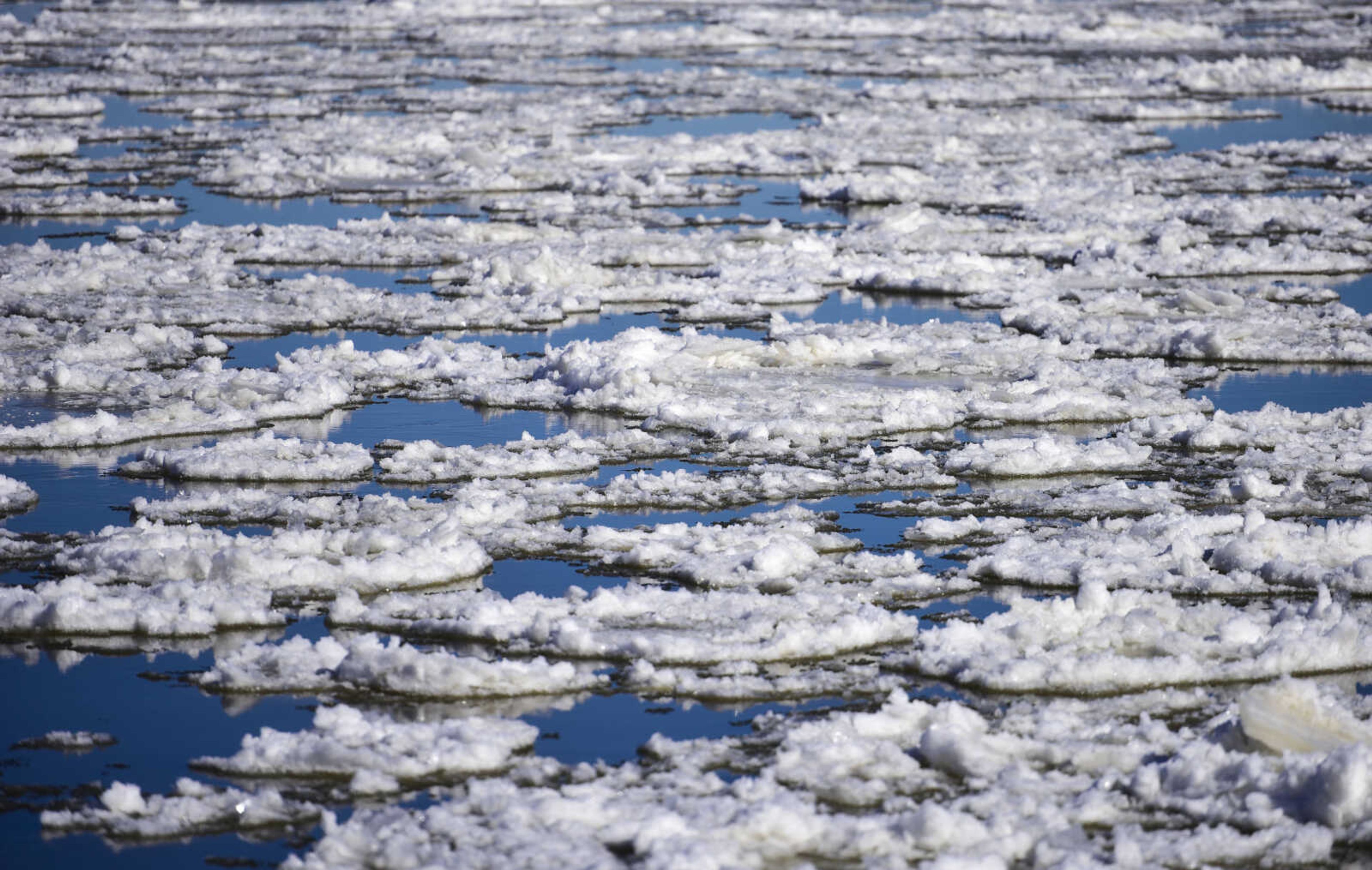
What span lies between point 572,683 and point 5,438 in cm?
372

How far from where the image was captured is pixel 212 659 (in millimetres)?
5695

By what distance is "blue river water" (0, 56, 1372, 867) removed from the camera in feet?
15.7

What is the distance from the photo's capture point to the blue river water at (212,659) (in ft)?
15.7

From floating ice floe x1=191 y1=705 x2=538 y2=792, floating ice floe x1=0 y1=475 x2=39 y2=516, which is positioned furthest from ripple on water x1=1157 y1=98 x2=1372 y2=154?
floating ice floe x1=191 y1=705 x2=538 y2=792

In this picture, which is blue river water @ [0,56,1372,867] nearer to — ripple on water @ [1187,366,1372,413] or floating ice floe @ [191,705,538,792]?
ripple on water @ [1187,366,1372,413]

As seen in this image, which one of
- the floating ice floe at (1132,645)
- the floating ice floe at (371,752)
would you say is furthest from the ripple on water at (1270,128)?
the floating ice floe at (371,752)

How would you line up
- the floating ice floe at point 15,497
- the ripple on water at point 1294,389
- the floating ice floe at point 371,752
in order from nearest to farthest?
the floating ice floe at point 371,752 → the floating ice floe at point 15,497 → the ripple on water at point 1294,389

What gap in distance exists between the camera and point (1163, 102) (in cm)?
2133

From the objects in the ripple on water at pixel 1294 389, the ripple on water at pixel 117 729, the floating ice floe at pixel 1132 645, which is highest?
the ripple on water at pixel 1294 389

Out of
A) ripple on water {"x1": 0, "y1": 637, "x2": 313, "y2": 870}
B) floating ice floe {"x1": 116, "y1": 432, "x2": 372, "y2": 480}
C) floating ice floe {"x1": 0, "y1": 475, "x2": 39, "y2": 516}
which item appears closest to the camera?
ripple on water {"x1": 0, "y1": 637, "x2": 313, "y2": 870}

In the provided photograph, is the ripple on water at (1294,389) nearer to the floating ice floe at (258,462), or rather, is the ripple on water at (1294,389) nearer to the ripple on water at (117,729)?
the floating ice floe at (258,462)

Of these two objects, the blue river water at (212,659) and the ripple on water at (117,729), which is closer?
the ripple on water at (117,729)

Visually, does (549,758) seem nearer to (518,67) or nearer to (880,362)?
(880,362)

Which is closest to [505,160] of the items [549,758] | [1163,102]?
[1163,102]
